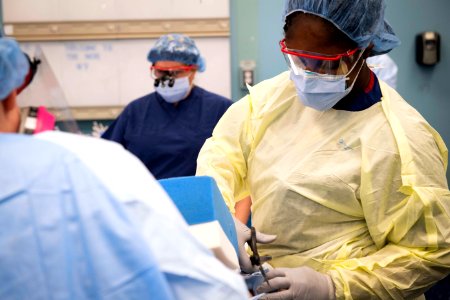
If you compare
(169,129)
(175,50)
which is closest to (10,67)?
(169,129)

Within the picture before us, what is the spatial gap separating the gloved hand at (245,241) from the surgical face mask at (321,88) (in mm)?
340

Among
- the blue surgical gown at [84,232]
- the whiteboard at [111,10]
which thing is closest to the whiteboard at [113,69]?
the whiteboard at [111,10]

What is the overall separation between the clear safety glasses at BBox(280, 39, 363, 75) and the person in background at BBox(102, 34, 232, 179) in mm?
1177

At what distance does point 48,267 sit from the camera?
63cm

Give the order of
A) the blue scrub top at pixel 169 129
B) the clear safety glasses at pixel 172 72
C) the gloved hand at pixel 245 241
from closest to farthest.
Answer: the gloved hand at pixel 245 241 < the blue scrub top at pixel 169 129 < the clear safety glasses at pixel 172 72

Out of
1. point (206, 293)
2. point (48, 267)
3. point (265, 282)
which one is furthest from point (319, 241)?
point (48, 267)

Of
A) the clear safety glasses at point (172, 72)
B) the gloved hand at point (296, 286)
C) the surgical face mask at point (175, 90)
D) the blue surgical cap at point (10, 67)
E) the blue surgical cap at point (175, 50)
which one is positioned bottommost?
the gloved hand at point (296, 286)

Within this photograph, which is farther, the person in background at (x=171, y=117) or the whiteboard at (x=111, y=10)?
the whiteboard at (x=111, y=10)

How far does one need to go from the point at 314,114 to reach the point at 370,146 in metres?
0.18

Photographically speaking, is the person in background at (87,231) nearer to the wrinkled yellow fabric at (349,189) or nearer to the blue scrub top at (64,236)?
the blue scrub top at (64,236)

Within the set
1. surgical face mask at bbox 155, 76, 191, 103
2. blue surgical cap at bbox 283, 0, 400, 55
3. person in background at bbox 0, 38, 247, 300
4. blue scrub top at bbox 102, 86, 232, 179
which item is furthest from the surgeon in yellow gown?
surgical face mask at bbox 155, 76, 191, 103

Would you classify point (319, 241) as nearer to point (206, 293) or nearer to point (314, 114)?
point (314, 114)

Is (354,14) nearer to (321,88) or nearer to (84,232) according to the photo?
(321,88)

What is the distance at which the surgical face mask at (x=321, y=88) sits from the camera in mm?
1290
